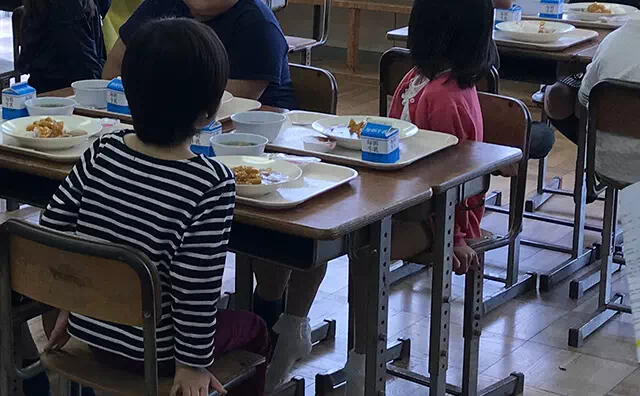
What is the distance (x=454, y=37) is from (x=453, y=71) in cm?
8

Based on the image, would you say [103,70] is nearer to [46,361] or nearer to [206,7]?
[206,7]

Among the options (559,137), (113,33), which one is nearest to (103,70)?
(113,33)

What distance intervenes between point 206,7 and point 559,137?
285 cm

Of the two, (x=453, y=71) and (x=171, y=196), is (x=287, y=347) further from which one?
(x=171, y=196)

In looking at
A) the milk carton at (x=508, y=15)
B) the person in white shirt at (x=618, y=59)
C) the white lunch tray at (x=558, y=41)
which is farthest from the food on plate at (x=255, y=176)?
the milk carton at (x=508, y=15)

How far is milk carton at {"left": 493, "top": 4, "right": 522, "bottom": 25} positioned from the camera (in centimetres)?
380

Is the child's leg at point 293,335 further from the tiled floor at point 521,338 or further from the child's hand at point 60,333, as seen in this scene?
the child's hand at point 60,333

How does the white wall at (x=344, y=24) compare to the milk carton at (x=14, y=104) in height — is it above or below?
below

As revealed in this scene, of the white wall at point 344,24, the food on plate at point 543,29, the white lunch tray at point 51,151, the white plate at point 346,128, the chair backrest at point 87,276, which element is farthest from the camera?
the white wall at point 344,24

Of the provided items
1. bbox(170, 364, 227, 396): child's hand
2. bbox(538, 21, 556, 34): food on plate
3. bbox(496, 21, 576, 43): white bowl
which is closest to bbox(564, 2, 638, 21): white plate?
bbox(496, 21, 576, 43): white bowl

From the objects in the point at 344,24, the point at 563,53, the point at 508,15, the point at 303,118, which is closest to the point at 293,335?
the point at 303,118

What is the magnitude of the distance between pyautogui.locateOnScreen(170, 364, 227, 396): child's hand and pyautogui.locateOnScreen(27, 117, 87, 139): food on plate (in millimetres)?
680

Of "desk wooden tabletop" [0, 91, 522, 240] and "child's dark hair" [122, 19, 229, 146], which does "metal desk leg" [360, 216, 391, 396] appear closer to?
"desk wooden tabletop" [0, 91, 522, 240]

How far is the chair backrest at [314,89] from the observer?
9.16ft
